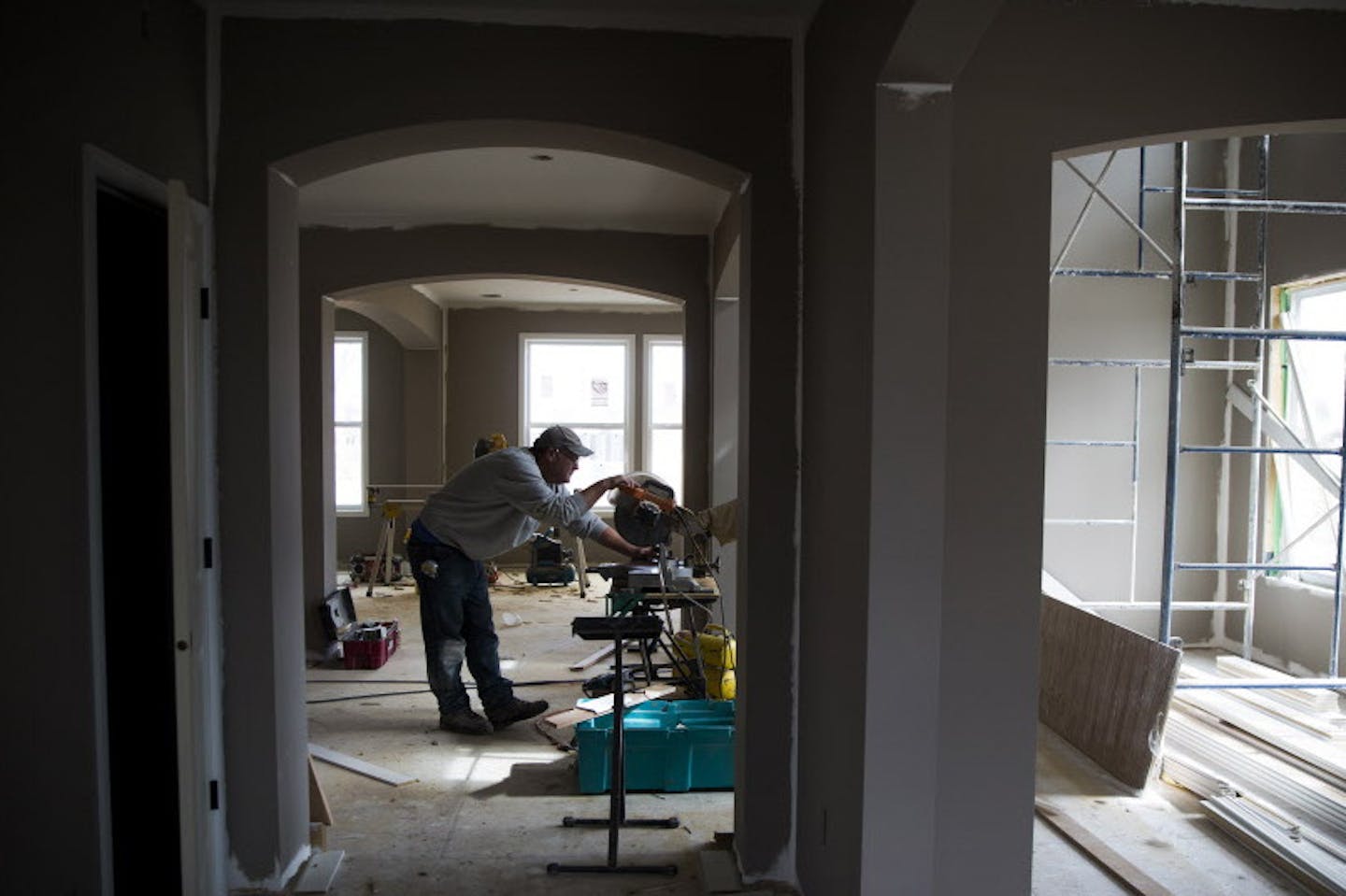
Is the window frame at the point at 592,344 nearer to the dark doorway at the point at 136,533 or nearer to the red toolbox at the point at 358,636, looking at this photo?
the red toolbox at the point at 358,636

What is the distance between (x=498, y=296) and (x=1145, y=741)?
7.34m

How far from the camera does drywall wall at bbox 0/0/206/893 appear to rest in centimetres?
193

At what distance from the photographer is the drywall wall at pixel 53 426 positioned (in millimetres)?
1927

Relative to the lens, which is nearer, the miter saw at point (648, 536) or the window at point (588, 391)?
the miter saw at point (648, 536)

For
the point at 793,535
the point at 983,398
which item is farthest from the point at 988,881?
the point at 983,398

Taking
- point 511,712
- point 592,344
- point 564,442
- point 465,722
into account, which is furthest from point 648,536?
point 592,344

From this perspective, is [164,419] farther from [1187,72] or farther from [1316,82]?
[1316,82]

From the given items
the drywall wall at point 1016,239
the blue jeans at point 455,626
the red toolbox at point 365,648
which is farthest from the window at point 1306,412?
the red toolbox at point 365,648

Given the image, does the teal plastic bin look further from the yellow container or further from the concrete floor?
the yellow container

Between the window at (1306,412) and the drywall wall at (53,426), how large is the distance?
20.4 ft

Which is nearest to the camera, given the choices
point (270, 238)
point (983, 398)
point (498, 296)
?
point (983, 398)

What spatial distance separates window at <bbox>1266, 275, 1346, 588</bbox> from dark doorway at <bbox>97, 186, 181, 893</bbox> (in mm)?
6055

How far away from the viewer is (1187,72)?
251cm

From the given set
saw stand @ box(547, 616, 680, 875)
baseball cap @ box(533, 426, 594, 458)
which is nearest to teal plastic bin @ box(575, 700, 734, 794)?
saw stand @ box(547, 616, 680, 875)
